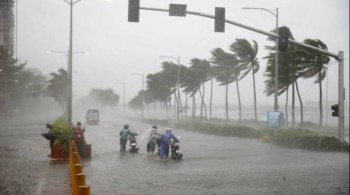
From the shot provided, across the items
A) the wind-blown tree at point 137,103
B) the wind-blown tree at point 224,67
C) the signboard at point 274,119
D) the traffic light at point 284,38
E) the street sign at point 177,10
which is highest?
the wind-blown tree at point 224,67

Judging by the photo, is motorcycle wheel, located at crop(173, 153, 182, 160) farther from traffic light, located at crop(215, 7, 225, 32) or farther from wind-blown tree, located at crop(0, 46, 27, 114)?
wind-blown tree, located at crop(0, 46, 27, 114)

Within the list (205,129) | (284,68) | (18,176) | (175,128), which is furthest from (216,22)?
(175,128)

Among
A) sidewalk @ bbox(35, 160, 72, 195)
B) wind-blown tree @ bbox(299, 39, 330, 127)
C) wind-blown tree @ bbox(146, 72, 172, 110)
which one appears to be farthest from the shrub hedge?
wind-blown tree @ bbox(146, 72, 172, 110)

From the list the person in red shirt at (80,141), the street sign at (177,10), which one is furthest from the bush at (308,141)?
the person in red shirt at (80,141)

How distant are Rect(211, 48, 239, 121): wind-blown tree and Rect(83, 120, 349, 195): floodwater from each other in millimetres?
32888

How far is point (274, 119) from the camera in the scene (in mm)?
26594

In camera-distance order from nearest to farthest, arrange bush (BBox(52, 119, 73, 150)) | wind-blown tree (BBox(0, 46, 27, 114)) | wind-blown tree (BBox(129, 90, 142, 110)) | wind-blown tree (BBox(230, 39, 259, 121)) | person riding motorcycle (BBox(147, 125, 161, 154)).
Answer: bush (BBox(52, 119, 73, 150))
person riding motorcycle (BBox(147, 125, 161, 154))
wind-blown tree (BBox(0, 46, 27, 114))
wind-blown tree (BBox(230, 39, 259, 121))
wind-blown tree (BBox(129, 90, 142, 110))

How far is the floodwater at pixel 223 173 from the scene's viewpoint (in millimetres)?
11656

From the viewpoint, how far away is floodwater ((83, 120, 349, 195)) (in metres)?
11.7

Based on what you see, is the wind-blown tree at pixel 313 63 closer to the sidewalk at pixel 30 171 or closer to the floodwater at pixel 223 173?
the floodwater at pixel 223 173

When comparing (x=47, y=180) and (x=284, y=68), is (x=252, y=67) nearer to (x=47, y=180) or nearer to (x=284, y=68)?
(x=284, y=68)

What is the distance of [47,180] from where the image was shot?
486 inches

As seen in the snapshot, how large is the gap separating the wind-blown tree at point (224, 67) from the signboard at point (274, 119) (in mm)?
26605

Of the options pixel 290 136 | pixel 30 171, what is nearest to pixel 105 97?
pixel 290 136
